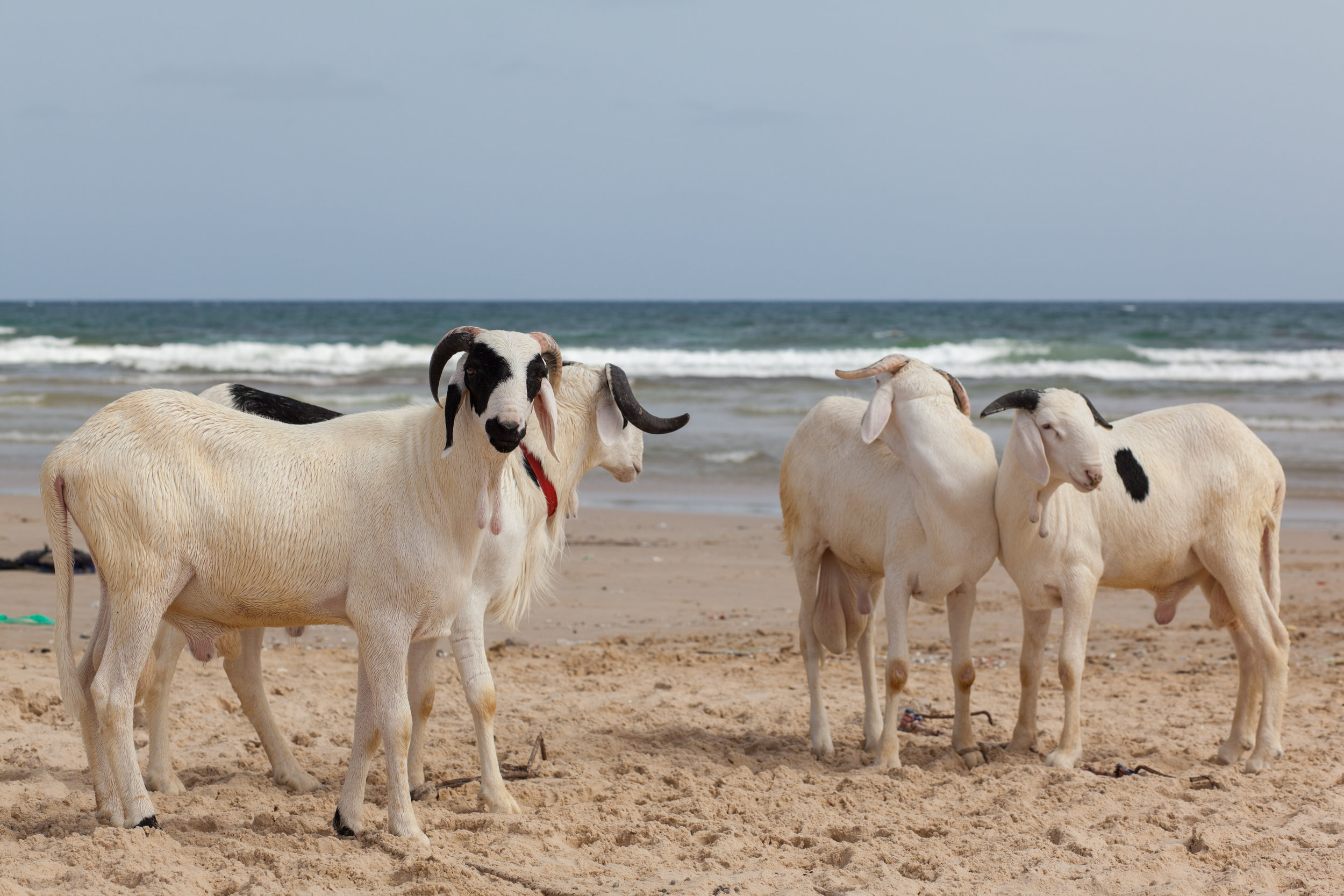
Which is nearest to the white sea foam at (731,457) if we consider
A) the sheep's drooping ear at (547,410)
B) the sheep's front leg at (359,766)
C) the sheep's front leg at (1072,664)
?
the sheep's front leg at (1072,664)

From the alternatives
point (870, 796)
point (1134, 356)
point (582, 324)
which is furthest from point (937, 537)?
point (582, 324)

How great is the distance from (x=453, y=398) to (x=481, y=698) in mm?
1578

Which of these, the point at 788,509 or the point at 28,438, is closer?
the point at 788,509

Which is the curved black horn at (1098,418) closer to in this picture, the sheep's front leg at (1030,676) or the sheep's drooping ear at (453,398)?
the sheep's front leg at (1030,676)

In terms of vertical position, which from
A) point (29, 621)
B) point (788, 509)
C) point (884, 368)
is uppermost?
point (884, 368)

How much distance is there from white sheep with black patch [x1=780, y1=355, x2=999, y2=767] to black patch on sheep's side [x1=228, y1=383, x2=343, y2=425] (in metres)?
2.55

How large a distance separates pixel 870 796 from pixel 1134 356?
105 feet

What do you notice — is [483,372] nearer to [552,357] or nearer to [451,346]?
[451,346]

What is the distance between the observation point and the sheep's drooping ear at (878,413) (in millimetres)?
5805

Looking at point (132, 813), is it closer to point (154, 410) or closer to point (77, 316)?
point (154, 410)

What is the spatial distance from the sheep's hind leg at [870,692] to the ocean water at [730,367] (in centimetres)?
669

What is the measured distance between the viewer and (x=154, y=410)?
4.44m

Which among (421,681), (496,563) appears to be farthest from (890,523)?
(421,681)

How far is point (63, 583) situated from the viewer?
4.50 m
